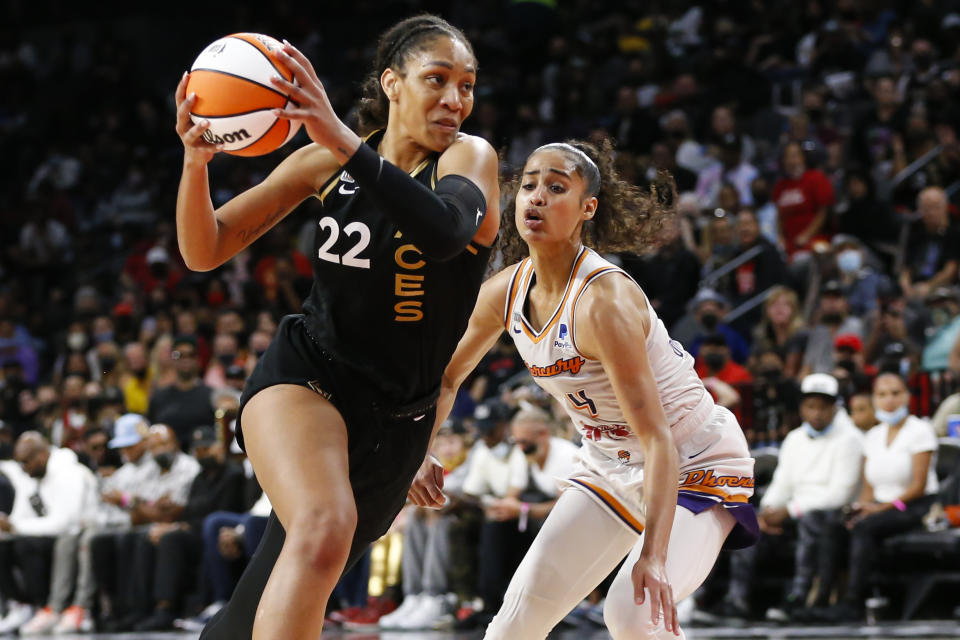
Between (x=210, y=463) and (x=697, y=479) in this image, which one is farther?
(x=210, y=463)

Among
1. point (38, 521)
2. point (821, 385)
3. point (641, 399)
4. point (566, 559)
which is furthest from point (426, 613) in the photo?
point (641, 399)

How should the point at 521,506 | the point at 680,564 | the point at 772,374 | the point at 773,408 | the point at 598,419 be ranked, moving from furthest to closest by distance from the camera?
the point at 772,374 < the point at 773,408 < the point at 521,506 < the point at 598,419 < the point at 680,564

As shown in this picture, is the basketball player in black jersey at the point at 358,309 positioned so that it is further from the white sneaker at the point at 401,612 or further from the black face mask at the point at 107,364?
the black face mask at the point at 107,364

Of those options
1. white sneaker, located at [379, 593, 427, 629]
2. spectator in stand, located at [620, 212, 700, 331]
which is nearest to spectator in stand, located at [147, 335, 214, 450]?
white sneaker, located at [379, 593, 427, 629]

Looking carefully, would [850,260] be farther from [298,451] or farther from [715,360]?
[298,451]

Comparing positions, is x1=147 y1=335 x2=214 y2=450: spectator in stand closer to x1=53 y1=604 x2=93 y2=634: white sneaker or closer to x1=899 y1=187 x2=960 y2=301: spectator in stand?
x1=53 y1=604 x2=93 y2=634: white sneaker

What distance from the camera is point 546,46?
1553 cm

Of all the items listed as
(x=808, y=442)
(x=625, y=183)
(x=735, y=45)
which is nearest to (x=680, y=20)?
(x=735, y=45)

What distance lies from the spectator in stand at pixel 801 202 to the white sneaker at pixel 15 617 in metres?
6.77

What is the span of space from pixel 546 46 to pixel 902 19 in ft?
14.0

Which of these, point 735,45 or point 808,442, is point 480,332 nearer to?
point 808,442

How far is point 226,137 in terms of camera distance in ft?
10.2

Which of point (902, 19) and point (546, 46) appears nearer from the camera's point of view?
Result: point (902, 19)

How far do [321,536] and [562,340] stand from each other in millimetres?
1094
